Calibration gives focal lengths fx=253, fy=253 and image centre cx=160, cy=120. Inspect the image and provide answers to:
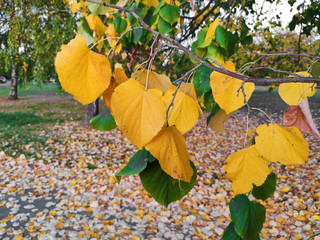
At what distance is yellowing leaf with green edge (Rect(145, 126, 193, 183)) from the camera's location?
412 millimetres

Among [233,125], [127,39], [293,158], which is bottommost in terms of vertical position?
[233,125]

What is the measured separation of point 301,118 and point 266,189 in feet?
0.73

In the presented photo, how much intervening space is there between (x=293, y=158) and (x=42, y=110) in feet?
32.2

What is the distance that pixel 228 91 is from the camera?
1.78 ft

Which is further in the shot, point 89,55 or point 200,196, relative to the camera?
point 200,196

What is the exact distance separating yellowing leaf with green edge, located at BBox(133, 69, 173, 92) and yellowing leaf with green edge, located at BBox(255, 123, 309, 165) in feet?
0.69

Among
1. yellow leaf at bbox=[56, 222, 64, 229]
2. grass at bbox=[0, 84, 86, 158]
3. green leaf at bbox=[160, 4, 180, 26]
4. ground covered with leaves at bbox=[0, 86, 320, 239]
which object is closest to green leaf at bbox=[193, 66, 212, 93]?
green leaf at bbox=[160, 4, 180, 26]

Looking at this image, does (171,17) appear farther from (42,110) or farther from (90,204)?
(42,110)

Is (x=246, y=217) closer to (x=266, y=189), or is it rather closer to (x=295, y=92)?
(x=266, y=189)

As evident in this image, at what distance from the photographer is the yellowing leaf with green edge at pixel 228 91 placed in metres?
0.54

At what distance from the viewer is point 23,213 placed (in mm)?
3189

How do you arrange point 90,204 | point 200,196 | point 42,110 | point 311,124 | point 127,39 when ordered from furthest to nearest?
point 42,110, point 200,196, point 90,204, point 127,39, point 311,124

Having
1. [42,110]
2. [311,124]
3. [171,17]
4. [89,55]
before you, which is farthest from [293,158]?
[42,110]

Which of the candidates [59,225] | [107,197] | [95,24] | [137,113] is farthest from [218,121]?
[107,197]
